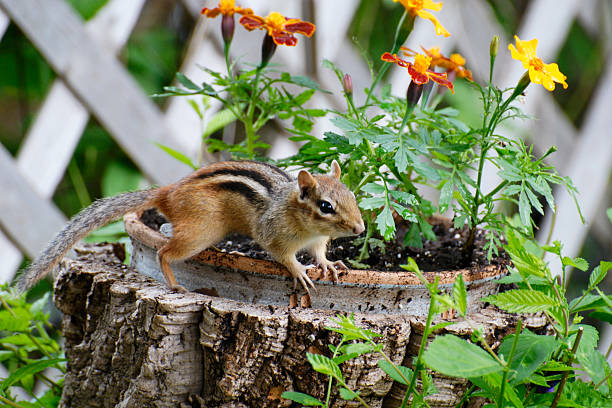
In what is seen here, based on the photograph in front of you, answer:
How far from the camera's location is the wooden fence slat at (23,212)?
6.06 ft

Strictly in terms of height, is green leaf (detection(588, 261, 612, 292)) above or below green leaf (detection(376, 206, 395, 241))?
above

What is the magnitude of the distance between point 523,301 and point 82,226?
94 cm

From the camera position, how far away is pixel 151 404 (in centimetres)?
114

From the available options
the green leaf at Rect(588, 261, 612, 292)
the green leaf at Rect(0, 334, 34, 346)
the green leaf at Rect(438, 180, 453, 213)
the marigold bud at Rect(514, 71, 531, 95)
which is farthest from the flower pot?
the green leaf at Rect(0, 334, 34, 346)

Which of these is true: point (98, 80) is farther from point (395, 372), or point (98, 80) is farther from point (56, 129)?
point (395, 372)

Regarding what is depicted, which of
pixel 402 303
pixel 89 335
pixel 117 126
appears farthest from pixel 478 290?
pixel 117 126

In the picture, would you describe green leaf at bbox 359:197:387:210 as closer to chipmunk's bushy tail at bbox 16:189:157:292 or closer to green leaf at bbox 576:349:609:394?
green leaf at bbox 576:349:609:394

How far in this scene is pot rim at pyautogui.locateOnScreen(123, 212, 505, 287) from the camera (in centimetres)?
112

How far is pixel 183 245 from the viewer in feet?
3.91

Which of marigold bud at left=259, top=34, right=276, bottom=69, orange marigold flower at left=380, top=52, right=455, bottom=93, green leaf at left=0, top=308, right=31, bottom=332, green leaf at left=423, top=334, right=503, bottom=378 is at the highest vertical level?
orange marigold flower at left=380, top=52, right=455, bottom=93

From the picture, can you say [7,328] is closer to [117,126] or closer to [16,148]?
[117,126]

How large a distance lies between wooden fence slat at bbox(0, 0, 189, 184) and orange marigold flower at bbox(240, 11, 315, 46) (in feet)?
2.91

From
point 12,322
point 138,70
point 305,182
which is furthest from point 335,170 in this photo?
point 138,70

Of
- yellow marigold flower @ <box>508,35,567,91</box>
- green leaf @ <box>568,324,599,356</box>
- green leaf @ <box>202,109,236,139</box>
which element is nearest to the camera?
green leaf @ <box>568,324,599,356</box>
